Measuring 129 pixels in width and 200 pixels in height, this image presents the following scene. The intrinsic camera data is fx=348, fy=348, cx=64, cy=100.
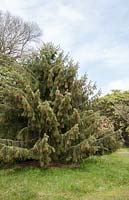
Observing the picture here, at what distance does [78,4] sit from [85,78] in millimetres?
2517

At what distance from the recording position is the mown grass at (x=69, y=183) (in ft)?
26.5

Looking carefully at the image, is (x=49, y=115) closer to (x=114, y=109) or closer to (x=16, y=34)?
(x=114, y=109)

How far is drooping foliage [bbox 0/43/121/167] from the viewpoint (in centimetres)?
1051

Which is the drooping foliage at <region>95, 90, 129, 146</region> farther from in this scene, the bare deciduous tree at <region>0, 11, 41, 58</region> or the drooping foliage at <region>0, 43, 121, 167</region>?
the bare deciduous tree at <region>0, 11, 41, 58</region>

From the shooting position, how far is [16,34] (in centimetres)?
2891

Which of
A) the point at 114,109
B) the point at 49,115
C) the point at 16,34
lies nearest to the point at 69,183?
the point at 49,115

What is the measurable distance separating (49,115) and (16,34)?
19606 mm

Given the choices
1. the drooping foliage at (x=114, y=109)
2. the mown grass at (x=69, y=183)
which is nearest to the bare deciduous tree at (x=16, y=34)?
the drooping foliage at (x=114, y=109)

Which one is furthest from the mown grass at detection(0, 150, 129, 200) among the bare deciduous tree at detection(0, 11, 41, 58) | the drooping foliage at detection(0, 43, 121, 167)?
the bare deciduous tree at detection(0, 11, 41, 58)

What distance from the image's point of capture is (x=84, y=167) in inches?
428

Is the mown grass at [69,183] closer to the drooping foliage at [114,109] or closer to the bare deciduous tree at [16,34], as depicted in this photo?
the drooping foliage at [114,109]

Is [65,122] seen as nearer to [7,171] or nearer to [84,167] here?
[84,167]

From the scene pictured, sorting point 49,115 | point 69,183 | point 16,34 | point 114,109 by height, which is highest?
point 16,34

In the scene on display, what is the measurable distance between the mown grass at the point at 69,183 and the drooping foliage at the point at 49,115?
1.37 ft
